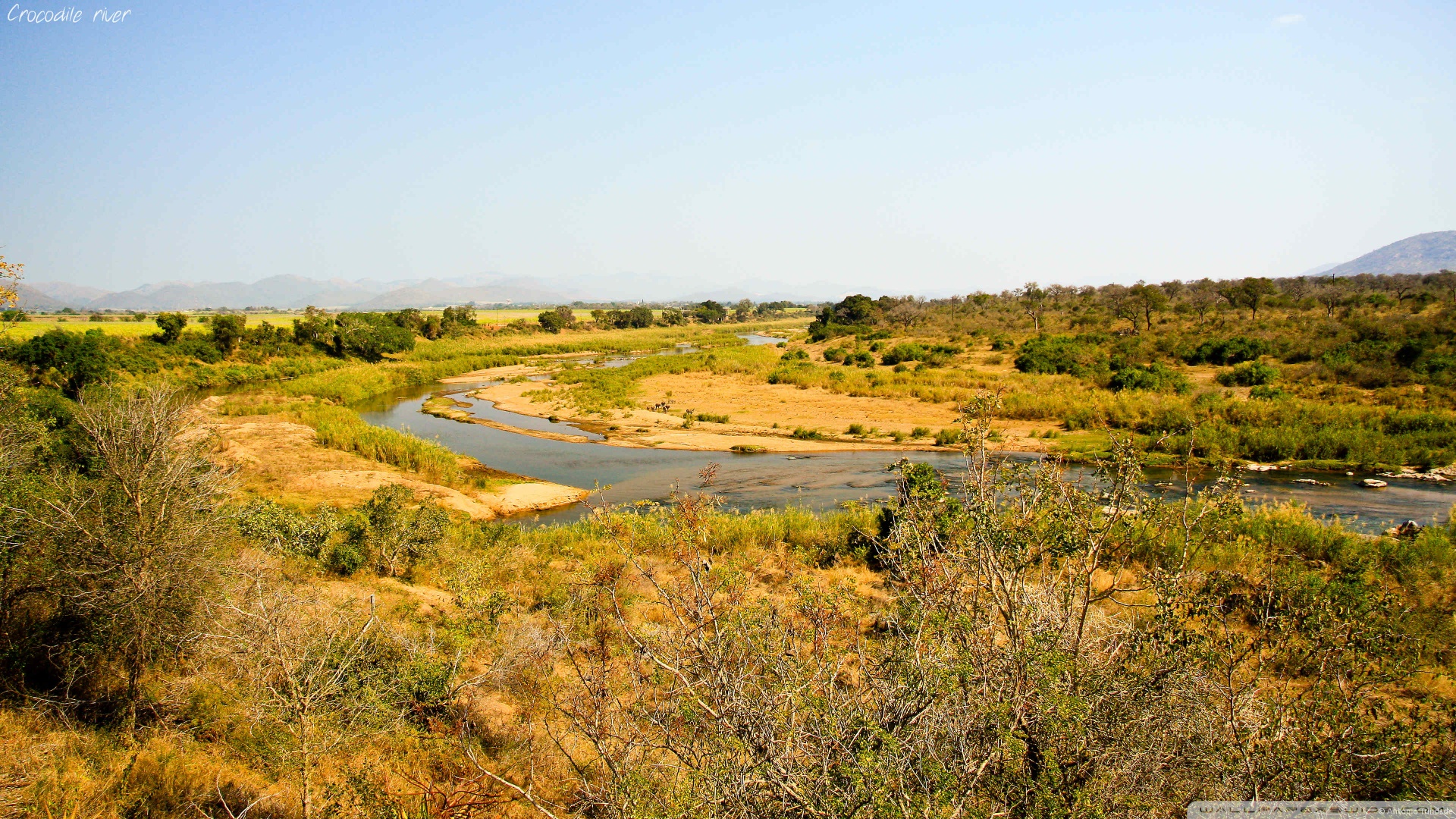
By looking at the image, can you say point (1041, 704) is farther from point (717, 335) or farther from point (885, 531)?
point (717, 335)

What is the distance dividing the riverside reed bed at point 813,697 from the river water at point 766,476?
7.16 meters

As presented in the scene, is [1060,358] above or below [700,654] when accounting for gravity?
above

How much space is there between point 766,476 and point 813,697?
20.8 metres

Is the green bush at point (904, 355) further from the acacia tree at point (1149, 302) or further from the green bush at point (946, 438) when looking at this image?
the green bush at point (946, 438)

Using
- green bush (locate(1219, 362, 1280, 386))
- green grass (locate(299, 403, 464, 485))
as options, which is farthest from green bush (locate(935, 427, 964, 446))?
green grass (locate(299, 403, 464, 485))

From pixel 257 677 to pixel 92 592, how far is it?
7.43 feet

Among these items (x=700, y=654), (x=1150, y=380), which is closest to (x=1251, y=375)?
(x=1150, y=380)

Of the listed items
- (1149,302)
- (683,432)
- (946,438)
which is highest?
(1149,302)

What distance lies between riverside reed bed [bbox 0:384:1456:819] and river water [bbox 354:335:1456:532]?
7.16 metres

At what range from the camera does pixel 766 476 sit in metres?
25.5

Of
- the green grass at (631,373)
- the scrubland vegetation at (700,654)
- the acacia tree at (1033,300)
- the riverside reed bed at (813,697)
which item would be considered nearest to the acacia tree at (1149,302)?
the acacia tree at (1033,300)

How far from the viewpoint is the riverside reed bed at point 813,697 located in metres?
4.31

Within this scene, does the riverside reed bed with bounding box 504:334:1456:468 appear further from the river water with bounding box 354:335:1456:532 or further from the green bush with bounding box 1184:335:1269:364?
the green bush with bounding box 1184:335:1269:364

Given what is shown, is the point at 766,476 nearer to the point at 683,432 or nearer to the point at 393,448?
the point at 683,432
